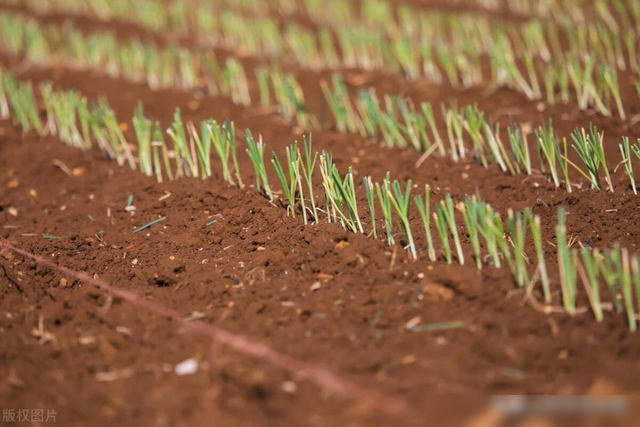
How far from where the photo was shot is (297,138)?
331cm

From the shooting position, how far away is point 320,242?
2.20 metres

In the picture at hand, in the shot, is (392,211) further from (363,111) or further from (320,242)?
(363,111)

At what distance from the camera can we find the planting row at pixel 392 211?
5.73 feet

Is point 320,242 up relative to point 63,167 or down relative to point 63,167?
down

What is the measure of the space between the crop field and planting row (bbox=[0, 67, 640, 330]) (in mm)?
13

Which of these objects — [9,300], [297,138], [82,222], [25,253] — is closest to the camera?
[9,300]

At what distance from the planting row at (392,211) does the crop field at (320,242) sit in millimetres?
13

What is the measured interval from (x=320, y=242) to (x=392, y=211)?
0.41 meters

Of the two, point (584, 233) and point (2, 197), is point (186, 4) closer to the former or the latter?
point (2, 197)

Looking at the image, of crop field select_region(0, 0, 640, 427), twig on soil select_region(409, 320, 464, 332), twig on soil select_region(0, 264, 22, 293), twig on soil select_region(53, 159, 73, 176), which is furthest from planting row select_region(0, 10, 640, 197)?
twig on soil select_region(0, 264, 22, 293)

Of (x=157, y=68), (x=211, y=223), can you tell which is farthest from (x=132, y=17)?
(x=211, y=223)

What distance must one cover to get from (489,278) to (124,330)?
3.44 feet

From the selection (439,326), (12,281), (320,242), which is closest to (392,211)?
(320,242)

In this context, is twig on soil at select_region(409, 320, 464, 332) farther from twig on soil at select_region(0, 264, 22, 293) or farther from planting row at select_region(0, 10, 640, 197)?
twig on soil at select_region(0, 264, 22, 293)
